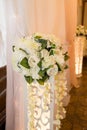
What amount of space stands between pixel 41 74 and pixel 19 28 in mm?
677

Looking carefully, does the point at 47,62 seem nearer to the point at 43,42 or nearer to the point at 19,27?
the point at 43,42

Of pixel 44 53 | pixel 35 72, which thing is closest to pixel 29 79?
pixel 35 72

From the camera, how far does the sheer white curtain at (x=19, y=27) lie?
183cm

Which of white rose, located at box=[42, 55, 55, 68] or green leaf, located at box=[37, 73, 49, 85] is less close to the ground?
white rose, located at box=[42, 55, 55, 68]

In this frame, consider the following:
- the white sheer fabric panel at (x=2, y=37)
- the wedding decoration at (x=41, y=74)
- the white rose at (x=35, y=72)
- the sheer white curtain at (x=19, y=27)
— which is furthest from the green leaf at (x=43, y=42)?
the white sheer fabric panel at (x=2, y=37)

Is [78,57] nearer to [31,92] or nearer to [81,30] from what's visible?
[81,30]

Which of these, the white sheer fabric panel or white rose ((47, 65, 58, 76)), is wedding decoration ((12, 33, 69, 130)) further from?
the white sheer fabric panel

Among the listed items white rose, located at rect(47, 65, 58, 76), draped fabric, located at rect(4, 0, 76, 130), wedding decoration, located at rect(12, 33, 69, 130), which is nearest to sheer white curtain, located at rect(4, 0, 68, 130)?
draped fabric, located at rect(4, 0, 76, 130)

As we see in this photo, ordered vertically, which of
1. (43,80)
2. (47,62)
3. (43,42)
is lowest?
(43,80)

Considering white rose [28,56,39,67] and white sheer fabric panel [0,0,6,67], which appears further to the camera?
white sheer fabric panel [0,0,6,67]

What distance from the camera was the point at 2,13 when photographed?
1.86m

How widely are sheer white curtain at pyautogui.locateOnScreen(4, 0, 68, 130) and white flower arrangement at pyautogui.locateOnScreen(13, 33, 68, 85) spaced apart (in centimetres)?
31

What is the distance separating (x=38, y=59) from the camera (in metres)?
1.31

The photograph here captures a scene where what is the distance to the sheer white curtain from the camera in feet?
5.99
